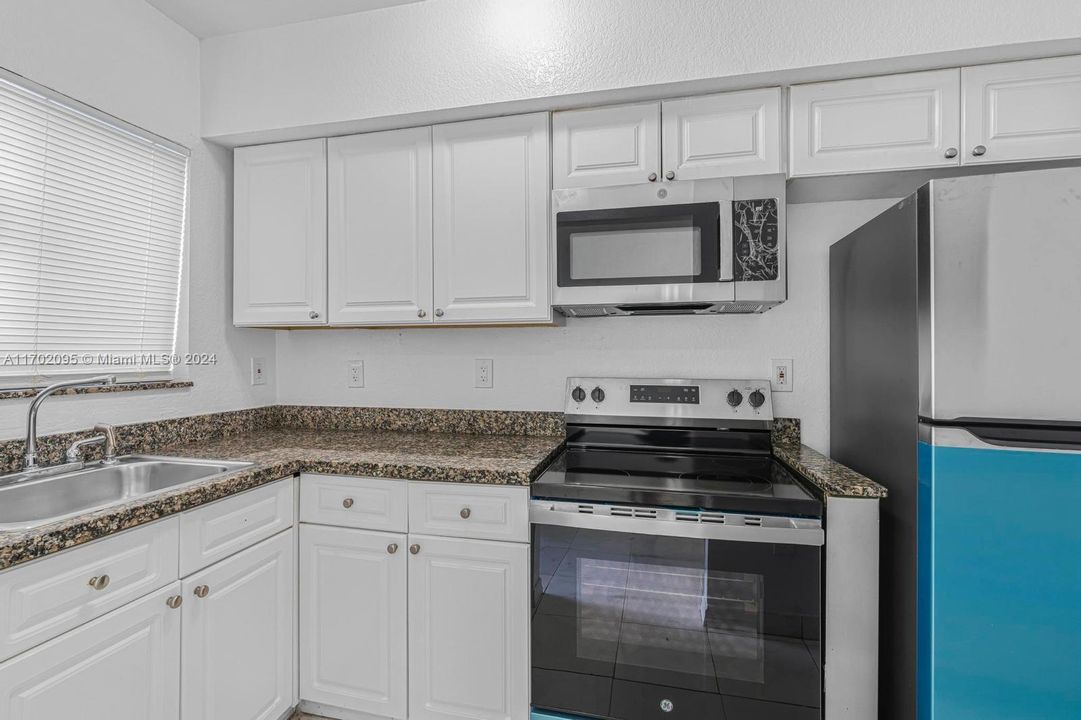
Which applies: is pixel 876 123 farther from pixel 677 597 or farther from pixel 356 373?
pixel 356 373

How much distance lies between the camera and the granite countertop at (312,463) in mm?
1108

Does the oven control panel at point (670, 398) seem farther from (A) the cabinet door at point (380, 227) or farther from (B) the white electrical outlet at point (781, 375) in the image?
(A) the cabinet door at point (380, 227)

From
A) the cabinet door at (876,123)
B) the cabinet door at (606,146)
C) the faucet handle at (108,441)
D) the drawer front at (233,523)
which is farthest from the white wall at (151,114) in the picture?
the cabinet door at (876,123)

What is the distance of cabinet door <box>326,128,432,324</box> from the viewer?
2.03 meters

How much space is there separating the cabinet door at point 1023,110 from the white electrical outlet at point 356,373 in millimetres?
2350

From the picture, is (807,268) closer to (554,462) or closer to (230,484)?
(554,462)

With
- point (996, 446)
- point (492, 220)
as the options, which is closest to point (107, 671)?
point (492, 220)

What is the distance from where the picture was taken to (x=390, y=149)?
2.06 metres

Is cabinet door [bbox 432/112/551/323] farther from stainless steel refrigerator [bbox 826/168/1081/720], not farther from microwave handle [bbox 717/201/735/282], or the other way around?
stainless steel refrigerator [bbox 826/168/1081/720]

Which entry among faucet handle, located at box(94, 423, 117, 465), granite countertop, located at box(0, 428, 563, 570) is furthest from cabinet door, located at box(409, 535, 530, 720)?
faucet handle, located at box(94, 423, 117, 465)

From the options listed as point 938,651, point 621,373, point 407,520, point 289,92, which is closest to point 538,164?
→ point 621,373

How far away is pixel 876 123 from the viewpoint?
1.66m

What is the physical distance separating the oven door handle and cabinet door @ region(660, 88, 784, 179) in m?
1.08

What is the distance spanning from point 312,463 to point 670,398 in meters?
1.30
